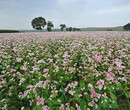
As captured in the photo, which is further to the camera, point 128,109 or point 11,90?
point 11,90

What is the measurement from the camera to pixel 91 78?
6.77 ft

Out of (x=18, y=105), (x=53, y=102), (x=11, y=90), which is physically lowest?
(x=18, y=105)

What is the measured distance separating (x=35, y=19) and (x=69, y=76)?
69.6 m

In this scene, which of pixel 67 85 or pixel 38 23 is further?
pixel 38 23

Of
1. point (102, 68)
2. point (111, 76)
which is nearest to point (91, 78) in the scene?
point (111, 76)

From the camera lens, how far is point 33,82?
2.05 meters

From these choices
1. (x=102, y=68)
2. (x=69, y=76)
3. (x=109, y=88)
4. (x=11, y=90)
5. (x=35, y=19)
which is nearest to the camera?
(x=109, y=88)

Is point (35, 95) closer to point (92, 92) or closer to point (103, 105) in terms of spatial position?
point (92, 92)

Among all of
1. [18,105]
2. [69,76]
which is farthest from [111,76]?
[18,105]

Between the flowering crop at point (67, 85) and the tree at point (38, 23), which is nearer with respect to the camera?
the flowering crop at point (67, 85)

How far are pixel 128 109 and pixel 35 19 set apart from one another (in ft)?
232

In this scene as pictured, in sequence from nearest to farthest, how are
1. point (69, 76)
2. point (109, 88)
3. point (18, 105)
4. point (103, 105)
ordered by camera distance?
1. point (103, 105)
2. point (109, 88)
3. point (18, 105)
4. point (69, 76)

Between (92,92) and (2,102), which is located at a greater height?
(92,92)

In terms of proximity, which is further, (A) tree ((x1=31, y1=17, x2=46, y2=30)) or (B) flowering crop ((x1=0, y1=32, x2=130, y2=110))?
(A) tree ((x1=31, y1=17, x2=46, y2=30))
